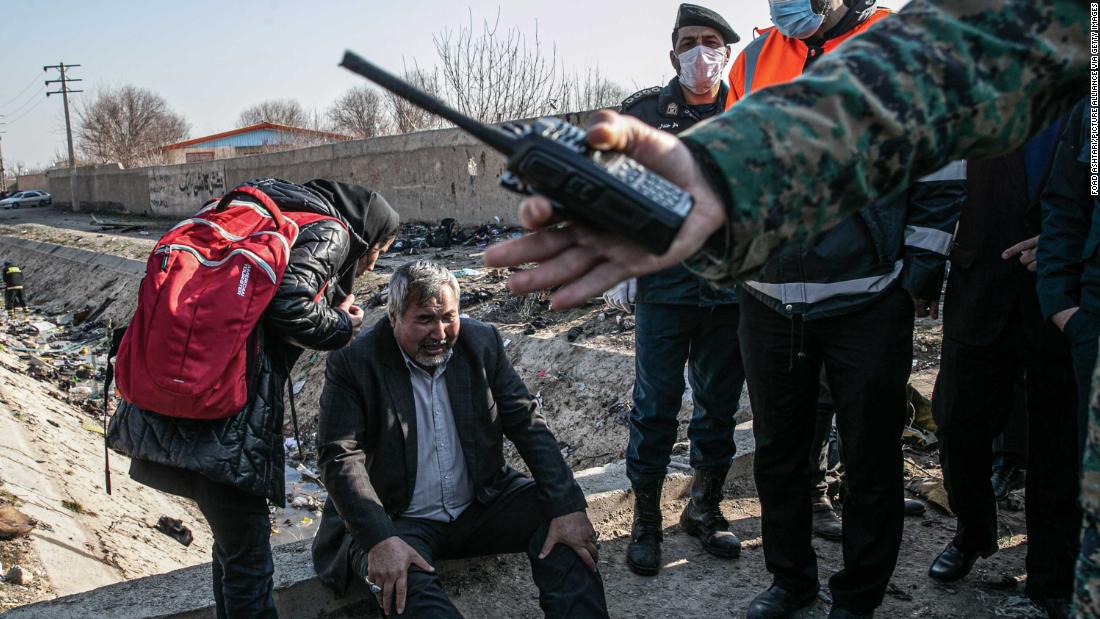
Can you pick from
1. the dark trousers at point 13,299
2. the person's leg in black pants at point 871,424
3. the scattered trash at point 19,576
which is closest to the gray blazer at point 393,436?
the person's leg in black pants at point 871,424

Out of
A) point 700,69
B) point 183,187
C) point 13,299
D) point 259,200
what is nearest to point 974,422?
point 700,69

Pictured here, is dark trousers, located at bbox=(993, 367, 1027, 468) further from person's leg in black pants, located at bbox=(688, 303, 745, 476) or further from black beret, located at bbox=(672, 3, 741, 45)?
black beret, located at bbox=(672, 3, 741, 45)

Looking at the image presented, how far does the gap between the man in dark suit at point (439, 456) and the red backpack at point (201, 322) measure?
0.36 m

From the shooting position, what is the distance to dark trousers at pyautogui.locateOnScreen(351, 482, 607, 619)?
→ 2789mm

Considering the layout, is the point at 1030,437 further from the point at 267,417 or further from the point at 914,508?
the point at 267,417

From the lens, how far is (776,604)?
9.84 feet

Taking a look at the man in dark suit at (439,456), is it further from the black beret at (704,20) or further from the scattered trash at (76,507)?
the scattered trash at (76,507)

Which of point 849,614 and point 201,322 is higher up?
point 201,322

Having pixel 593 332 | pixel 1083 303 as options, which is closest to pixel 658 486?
pixel 1083 303

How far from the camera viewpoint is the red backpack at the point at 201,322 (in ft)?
9.08

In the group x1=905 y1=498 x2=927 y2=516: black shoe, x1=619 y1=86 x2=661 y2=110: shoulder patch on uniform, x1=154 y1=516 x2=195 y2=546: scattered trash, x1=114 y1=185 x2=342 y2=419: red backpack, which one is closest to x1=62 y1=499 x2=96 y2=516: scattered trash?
x1=154 y1=516 x2=195 y2=546: scattered trash

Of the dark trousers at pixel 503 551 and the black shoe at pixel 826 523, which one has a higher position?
the dark trousers at pixel 503 551

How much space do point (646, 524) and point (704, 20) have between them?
2.38 metres

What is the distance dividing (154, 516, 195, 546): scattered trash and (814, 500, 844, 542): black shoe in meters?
4.05
